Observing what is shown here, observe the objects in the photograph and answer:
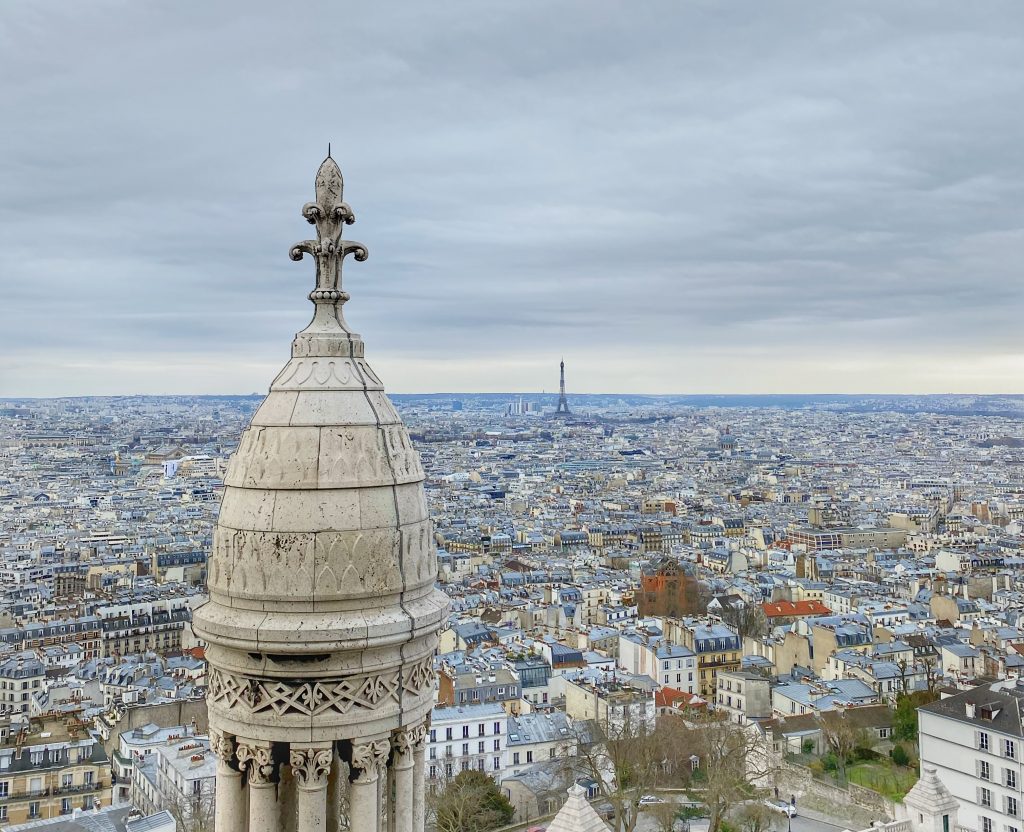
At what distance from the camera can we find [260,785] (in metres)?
3.82

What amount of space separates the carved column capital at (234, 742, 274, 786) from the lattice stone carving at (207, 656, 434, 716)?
14 cm

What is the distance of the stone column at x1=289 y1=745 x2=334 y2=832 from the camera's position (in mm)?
3729

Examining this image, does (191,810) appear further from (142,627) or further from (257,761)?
(142,627)

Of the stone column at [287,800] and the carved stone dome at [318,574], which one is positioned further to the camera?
the stone column at [287,800]

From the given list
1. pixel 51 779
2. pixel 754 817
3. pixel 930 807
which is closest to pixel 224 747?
pixel 930 807

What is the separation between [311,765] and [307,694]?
26cm

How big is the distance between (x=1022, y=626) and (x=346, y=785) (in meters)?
49.6

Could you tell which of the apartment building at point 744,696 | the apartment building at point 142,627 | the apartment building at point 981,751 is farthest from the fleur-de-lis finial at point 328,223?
the apartment building at point 142,627

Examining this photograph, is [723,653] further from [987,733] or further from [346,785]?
[346,785]

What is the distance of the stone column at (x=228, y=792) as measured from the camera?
388 centimetres

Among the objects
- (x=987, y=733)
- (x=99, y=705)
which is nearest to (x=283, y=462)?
(x=987, y=733)

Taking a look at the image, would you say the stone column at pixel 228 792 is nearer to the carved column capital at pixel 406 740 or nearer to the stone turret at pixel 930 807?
the carved column capital at pixel 406 740

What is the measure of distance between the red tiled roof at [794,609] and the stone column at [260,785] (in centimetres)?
4871

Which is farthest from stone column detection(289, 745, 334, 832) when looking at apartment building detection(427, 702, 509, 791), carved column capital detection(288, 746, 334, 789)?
apartment building detection(427, 702, 509, 791)
